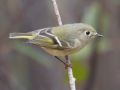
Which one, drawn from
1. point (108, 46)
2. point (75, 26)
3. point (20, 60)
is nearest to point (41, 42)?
point (75, 26)

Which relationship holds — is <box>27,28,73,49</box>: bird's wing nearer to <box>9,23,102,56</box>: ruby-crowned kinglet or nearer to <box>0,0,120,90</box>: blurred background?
<box>9,23,102,56</box>: ruby-crowned kinglet

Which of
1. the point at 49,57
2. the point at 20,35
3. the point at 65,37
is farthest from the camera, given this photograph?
the point at 49,57

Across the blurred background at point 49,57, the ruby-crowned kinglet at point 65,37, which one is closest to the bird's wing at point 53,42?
the ruby-crowned kinglet at point 65,37

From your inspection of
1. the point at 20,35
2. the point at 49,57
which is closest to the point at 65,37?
the point at 20,35

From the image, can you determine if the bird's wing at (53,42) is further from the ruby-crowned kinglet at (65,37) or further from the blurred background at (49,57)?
the blurred background at (49,57)

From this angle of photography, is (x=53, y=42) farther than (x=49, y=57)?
No

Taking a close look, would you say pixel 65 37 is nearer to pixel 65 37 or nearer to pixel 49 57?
pixel 65 37

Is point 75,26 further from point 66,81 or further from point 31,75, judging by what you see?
point 31,75
